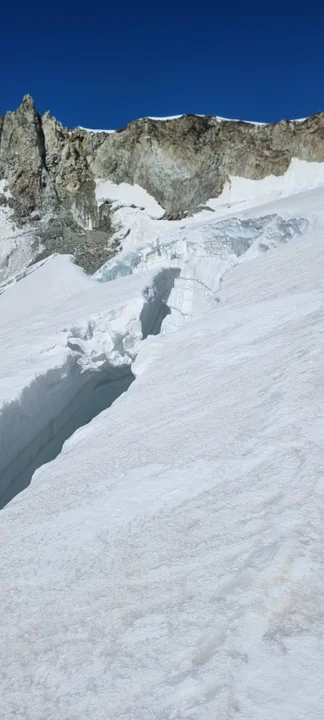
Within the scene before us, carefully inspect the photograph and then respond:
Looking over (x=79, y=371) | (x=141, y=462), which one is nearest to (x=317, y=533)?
(x=141, y=462)

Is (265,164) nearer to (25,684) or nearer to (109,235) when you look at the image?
(109,235)

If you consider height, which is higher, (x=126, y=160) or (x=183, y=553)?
(x=126, y=160)

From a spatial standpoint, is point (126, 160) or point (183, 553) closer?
point (183, 553)

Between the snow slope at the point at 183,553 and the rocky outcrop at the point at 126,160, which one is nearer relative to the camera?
the snow slope at the point at 183,553

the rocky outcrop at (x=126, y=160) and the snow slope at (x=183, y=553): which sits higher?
the rocky outcrop at (x=126, y=160)
